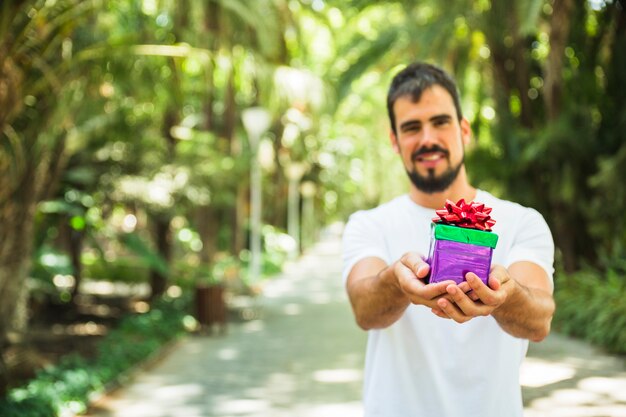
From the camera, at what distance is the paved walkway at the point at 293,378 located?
7.41 meters

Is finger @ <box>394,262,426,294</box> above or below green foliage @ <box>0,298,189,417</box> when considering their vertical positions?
above

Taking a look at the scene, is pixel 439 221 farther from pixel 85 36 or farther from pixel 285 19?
pixel 285 19

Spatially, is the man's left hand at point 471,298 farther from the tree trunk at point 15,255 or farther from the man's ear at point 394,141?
the tree trunk at point 15,255

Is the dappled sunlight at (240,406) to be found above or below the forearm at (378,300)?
below

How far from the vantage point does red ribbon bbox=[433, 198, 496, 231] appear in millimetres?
1682

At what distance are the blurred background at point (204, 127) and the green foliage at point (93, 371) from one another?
38 centimetres

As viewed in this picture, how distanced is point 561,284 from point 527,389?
5600 mm

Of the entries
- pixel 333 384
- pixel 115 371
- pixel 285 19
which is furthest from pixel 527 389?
pixel 285 19

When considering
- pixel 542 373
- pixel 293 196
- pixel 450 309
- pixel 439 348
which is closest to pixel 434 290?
pixel 450 309

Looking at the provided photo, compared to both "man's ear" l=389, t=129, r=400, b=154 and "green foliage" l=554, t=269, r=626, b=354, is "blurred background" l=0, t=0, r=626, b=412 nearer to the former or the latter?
"green foliage" l=554, t=269, r=626, b=354

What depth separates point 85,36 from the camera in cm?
967

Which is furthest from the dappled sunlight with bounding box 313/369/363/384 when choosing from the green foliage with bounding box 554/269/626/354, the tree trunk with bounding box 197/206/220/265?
the tree trunk with bounding box 197/206/220/265

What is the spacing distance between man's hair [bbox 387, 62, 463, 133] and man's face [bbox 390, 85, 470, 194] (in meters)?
0.02

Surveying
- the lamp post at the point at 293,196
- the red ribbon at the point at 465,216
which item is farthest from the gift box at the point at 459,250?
the lamp post at the point at 293,196
